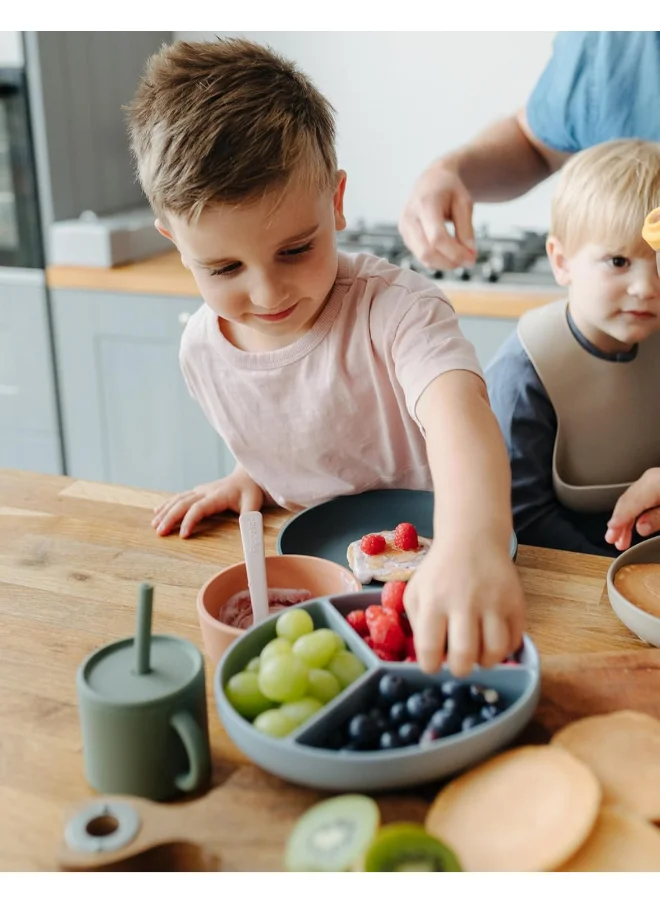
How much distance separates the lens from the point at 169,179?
1.00 m

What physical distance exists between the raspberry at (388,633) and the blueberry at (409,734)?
105 millimetres

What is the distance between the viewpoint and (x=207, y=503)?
4.06 ft

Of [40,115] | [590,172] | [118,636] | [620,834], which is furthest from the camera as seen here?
[40,115]

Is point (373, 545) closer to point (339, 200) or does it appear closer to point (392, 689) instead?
point (392, 689)

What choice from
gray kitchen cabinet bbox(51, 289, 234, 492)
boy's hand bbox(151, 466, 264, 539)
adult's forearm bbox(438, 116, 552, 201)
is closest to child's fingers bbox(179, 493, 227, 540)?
boy's hand bbox(151, 466, 264, 539)

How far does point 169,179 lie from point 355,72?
2.04 meters

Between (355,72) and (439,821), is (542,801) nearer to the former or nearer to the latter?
(439,821)

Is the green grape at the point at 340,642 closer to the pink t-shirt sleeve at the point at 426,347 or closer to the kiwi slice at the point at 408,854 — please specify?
the kiwi slice at the point at 408,854

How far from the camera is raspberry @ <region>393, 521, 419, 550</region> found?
1.07m

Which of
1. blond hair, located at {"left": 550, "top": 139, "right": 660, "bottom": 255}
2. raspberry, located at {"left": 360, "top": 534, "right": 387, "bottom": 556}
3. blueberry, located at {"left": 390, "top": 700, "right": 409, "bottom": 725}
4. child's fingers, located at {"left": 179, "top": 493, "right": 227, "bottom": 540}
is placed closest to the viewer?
blueberry, located at {"left": 390, "top": 700, "right": 409, "bottom": 725}

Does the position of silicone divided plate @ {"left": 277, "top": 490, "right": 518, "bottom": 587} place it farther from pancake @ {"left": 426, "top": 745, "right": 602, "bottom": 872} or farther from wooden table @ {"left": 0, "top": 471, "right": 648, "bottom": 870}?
pancake @ {"left": 426, "top": 745, "right": 602, "bottom": 872}

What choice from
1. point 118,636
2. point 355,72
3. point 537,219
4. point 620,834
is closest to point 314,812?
point 620,834

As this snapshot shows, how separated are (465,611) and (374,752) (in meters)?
0.12

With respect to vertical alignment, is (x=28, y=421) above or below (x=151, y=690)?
below
